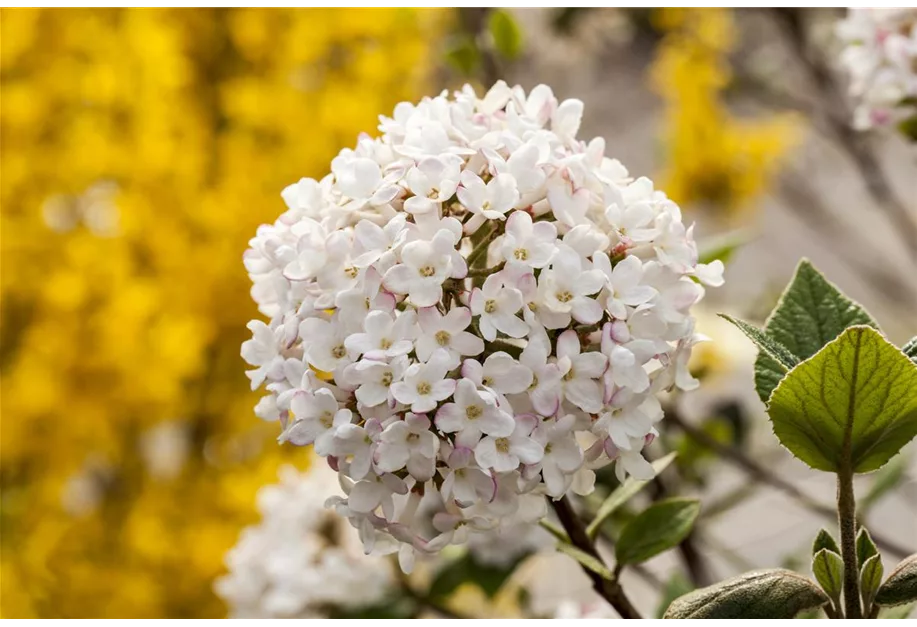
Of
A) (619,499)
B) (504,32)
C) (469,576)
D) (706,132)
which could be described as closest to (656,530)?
(619,499)

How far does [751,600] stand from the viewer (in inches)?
11.6

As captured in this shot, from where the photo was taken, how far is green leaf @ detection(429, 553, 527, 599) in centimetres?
60

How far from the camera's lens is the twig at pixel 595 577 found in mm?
372

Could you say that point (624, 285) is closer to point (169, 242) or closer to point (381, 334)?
point (381, 334)

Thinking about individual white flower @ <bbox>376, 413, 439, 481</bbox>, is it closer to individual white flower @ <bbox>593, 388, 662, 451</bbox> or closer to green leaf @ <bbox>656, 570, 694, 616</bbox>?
individual white flower @ <bbox>593, 388, 662, 451</bbox>

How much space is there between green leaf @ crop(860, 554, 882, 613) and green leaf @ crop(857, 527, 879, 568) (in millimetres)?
15

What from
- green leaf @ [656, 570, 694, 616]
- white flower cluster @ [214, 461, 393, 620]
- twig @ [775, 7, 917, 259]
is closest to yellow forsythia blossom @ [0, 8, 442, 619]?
white flower cluster @ [214, 461, 393, 620]

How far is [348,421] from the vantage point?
0.31m

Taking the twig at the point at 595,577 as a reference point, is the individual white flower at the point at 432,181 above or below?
above

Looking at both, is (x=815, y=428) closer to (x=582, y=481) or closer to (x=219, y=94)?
(x=582, y=481)

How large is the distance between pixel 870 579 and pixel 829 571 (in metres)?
0.02

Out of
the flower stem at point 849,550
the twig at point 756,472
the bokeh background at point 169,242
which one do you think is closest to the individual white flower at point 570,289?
the flower stem at point 849,550

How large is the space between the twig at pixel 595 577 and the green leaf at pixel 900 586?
3.9 inches

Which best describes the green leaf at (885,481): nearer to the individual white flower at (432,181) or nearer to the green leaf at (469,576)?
the green leaf at (469,576)
